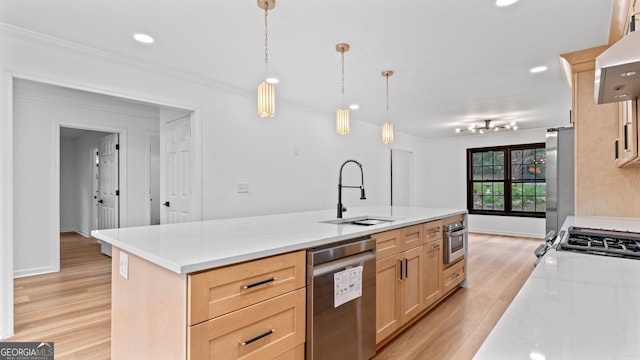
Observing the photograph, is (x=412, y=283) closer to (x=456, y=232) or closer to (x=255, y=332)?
(x=456, y=232)

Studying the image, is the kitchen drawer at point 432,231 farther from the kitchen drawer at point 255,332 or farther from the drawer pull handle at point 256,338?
the drawer pull handle at point 256,338

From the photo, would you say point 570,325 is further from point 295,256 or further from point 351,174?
point 351,174

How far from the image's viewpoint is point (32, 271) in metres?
4.04

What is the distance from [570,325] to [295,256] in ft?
3.70

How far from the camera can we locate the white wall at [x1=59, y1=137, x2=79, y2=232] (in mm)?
7270

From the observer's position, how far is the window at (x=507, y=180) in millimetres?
6633

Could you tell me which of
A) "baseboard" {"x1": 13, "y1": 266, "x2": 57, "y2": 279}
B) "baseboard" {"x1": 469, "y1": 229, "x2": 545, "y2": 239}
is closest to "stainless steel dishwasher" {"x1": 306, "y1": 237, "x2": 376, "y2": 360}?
"baseboard" {"x1": 13, "y1": 266, "x2": 57, "y2": 279}

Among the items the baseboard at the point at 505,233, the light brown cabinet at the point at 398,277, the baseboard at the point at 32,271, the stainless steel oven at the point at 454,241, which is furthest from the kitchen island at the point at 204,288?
the baseboard at the point at 505,233

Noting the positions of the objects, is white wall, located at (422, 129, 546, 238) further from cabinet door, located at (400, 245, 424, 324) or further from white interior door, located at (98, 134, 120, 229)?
white interior door, located at (98, 134, 120, 229)


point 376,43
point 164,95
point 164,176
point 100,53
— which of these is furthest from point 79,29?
point 376,43

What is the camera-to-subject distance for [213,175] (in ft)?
11.9

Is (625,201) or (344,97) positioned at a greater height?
(344,97)

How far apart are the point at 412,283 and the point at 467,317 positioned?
719mm

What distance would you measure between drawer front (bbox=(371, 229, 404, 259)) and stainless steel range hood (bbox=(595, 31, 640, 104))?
4.39 ft
